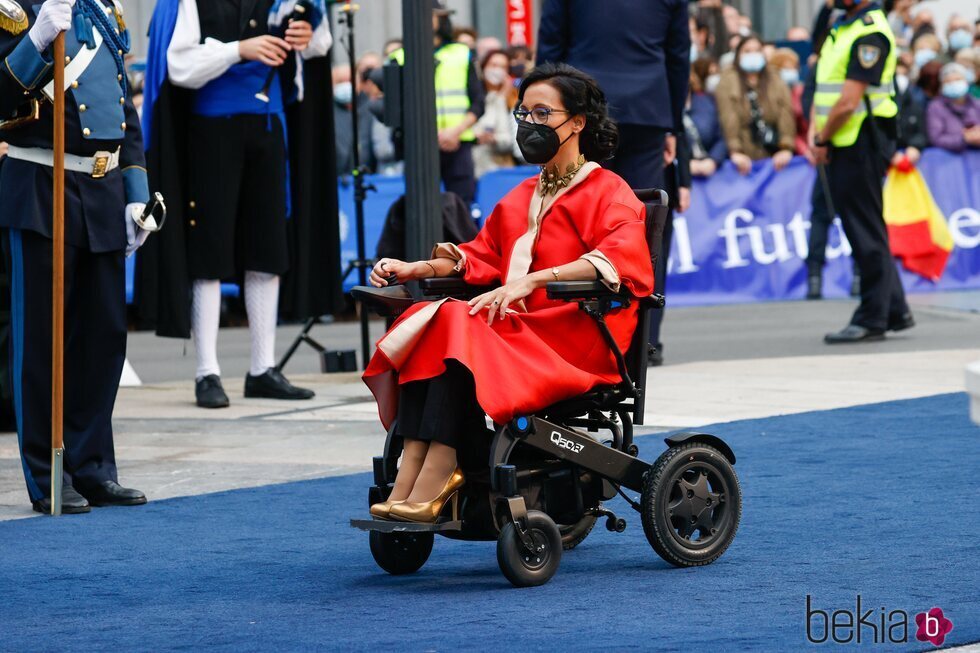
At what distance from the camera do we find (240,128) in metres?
8.96

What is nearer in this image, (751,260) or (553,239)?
(553,239)

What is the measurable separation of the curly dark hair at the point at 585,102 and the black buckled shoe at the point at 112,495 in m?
2.01

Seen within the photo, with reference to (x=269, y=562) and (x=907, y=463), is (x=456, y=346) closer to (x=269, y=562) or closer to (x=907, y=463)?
(x=269, y=562)

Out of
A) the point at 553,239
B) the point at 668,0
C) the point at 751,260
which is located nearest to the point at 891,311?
the point at 668,0

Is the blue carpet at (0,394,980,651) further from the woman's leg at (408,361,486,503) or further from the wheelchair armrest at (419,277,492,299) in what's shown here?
the wheelchair armrest at (419,277,492,299)

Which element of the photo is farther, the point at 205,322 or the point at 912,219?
the point at 912,219

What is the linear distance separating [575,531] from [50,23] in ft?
7.66

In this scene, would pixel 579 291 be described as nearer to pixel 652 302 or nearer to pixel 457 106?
pixel 652 302

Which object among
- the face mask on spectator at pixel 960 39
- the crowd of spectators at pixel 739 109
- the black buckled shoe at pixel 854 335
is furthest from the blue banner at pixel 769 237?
the face mask on spectator at pixel 960 39

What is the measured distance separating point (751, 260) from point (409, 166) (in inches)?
289

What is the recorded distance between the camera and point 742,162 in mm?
15523

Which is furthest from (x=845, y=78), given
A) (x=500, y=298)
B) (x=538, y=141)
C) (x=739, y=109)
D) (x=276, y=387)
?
(x=500, y=298)

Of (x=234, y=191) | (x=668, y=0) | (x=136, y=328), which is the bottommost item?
(x=136, y=328)

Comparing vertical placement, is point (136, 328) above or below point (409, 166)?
below
